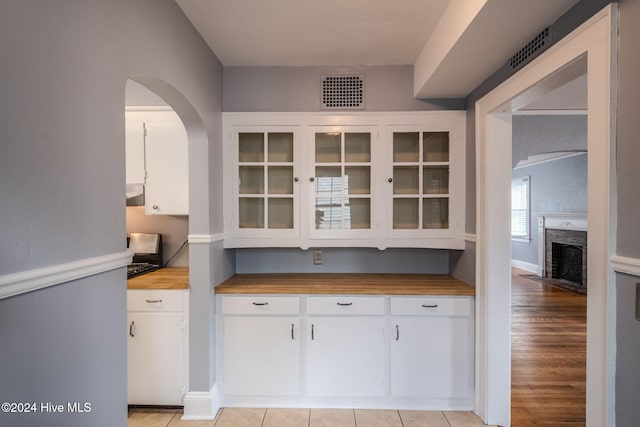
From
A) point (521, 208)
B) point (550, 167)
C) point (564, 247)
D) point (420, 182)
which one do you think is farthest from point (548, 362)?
point (521, 208)

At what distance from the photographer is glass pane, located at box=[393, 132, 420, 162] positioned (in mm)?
2572

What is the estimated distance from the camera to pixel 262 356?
7.67 ft

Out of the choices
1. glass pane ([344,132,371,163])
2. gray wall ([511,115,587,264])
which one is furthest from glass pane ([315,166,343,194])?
gray wall ([511,115,587,264])

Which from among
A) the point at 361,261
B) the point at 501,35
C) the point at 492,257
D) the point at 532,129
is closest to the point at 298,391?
the point at 361,261

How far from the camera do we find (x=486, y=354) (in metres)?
2.19

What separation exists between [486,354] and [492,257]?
66 cm

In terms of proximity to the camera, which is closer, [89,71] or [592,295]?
[89,71]

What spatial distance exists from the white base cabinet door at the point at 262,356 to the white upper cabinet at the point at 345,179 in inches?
23.7

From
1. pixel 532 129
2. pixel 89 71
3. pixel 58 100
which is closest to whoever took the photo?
pixel 58 100

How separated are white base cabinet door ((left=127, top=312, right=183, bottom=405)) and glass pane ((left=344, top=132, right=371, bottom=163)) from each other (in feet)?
5.66

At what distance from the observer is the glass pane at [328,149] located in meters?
2.58

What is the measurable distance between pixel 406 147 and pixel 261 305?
164 centimetres

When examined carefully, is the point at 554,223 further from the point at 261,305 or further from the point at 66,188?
the point at 66,188

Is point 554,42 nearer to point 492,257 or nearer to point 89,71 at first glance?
point 492,257
